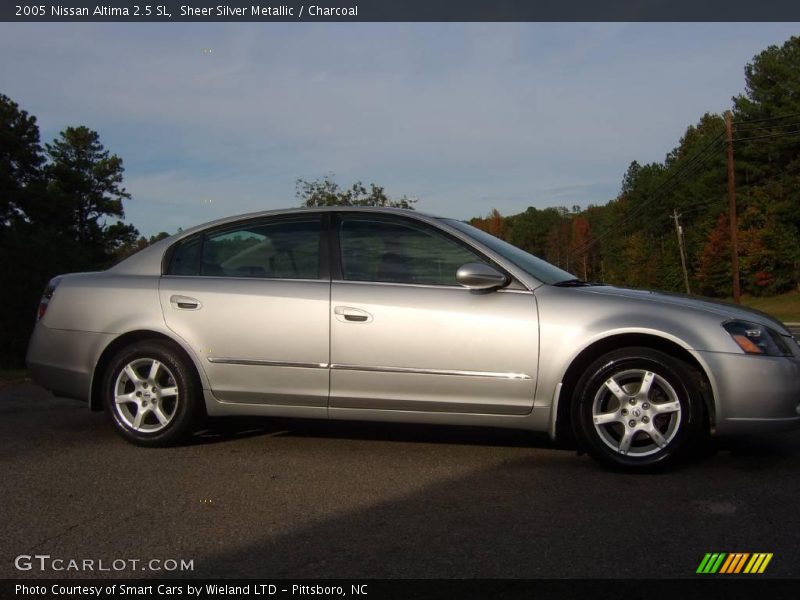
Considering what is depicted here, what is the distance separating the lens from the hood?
184 inches

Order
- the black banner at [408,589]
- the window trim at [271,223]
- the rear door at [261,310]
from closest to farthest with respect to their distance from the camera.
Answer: the black banner at [408,589] < the rear door at [261,310] < the window trim at [271,223]

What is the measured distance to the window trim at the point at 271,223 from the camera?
5234 mm

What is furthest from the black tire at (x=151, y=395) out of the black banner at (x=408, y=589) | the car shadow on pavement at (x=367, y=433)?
the black banner at (x=408, y=589)

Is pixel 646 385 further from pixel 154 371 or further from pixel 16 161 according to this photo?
pixel 16 161

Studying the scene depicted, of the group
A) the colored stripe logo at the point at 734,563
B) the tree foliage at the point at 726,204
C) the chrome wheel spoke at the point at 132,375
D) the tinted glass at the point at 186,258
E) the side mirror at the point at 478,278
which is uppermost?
the tree foliage at the point at 726,204

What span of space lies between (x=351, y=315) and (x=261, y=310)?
62 cm

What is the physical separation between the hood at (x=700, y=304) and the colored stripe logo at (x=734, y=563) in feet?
5.85

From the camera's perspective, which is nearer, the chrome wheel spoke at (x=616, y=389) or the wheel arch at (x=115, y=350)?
the chrome wheel spoke at (x=616, y=389)

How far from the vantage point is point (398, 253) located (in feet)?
17.0

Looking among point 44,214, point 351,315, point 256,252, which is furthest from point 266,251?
point 44,214

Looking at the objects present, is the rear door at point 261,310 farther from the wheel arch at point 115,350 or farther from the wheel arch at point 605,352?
the wheel arch at point 605,352

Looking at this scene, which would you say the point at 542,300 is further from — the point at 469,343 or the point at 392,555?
the point at 392,555

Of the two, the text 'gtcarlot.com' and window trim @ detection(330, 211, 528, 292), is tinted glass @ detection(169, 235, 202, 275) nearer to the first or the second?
window trim @ detection(330, 211, 528, 292)

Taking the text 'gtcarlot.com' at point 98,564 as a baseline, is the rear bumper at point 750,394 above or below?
above
